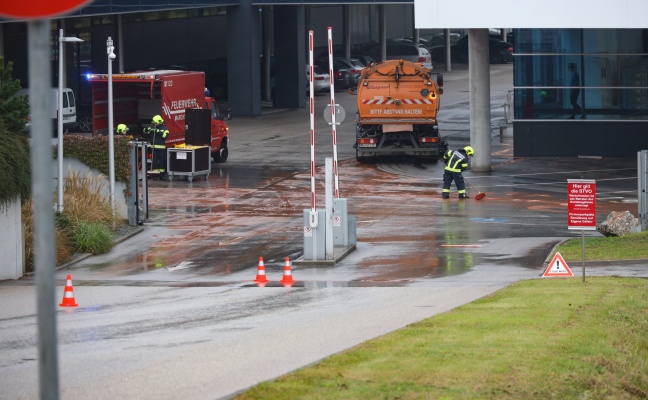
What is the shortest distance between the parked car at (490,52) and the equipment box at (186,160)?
43038mm

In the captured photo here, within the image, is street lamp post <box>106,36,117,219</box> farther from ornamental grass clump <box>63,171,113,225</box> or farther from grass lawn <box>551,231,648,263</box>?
grass lawn <box>551,231,648,263</box>

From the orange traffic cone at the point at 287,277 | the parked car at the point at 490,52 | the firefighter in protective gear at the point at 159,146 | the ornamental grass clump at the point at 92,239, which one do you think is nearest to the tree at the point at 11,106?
the ornamental grass clump at the point at 92,239

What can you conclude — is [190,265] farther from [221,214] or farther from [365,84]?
[365,84]

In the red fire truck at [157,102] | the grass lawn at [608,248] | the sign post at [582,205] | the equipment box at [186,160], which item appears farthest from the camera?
the red fire truck at [157,102]

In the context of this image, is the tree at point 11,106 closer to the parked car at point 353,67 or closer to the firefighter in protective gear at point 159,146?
the firefighter in protective gear at point 159,146

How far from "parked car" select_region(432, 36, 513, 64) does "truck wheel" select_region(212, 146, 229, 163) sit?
38859 mm

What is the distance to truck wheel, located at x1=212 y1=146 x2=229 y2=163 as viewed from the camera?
123 ft

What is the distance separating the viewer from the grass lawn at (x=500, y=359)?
8.97 m

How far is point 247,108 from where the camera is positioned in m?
51.8

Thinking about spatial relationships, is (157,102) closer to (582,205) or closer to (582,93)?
(582,93)

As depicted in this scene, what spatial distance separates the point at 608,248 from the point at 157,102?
19877mm

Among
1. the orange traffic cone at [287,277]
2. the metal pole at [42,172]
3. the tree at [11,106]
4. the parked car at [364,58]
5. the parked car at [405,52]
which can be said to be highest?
the parked car at [405,52]

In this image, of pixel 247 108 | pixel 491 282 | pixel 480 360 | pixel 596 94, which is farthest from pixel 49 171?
pixel 247 108

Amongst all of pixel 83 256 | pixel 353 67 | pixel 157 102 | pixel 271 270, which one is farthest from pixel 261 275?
pixel 353 67
